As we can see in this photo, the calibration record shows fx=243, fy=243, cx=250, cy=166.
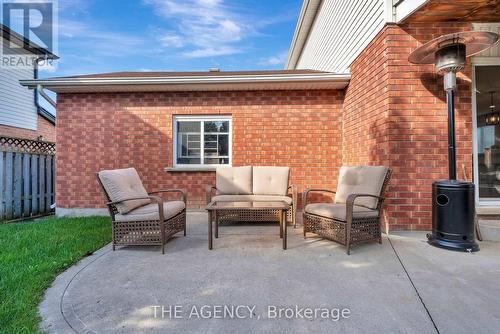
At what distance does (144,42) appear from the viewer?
10.5 m

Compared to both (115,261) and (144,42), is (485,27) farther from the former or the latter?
(144,42)

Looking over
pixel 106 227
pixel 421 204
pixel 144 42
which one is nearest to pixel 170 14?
pixel 144 42

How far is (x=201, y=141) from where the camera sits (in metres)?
5.69

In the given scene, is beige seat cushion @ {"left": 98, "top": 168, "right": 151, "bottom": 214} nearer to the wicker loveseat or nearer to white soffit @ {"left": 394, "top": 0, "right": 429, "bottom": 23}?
the wicker loveseat

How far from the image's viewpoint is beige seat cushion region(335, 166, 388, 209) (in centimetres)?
338

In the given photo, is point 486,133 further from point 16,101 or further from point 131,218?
point 16,101

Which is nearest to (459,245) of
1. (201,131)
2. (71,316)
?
(71,316)

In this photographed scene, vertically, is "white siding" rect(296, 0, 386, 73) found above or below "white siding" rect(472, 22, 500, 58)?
above

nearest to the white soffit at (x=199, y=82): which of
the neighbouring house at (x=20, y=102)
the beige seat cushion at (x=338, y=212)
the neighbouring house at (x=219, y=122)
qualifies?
the neighbouring house at (x=219, y=122)

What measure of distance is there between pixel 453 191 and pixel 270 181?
2841mm

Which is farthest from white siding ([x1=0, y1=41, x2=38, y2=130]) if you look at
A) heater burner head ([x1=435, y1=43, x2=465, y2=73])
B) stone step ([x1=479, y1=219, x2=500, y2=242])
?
stone step ([x1=479, y1=219, x2=500, y2=242])

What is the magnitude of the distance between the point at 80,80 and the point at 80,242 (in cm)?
342

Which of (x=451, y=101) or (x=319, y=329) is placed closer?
(x=319, y=329)

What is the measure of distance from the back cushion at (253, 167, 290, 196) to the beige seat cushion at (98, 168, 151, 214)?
84.4 inches
